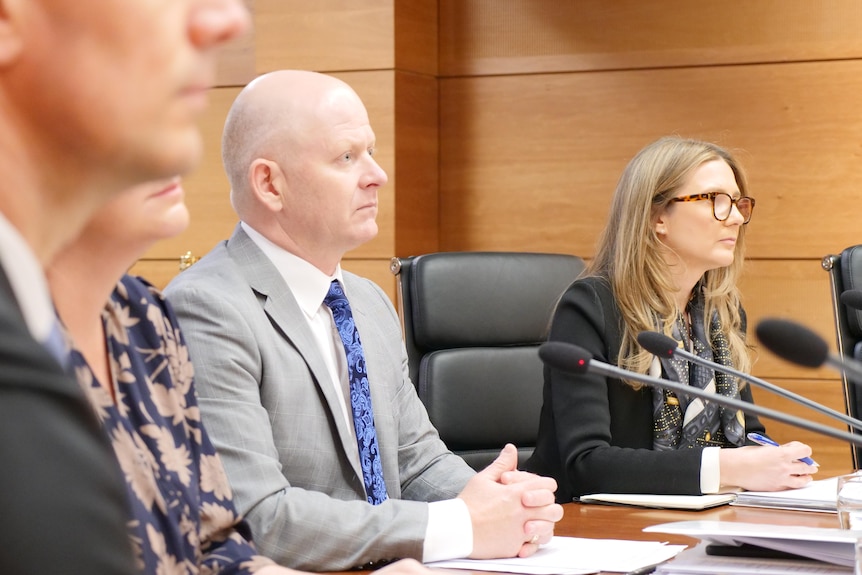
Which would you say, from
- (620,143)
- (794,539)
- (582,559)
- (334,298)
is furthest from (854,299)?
(620,143)

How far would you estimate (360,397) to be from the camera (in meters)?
1.79

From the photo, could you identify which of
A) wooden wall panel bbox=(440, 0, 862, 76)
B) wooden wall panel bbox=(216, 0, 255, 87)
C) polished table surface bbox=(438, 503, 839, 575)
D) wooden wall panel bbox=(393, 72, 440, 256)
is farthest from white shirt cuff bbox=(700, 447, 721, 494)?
wooden wall panel bbox=(216, 0, 255, 87)

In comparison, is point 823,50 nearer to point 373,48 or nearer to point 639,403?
point 373,48

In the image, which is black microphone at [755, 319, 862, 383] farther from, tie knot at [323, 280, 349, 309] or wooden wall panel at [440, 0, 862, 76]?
wooden wall panel at [440, 0, 862, 76]

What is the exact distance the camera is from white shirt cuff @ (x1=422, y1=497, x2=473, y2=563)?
1.48 meters

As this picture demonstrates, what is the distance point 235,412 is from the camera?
156 centimetres

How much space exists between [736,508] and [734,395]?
2.05ft

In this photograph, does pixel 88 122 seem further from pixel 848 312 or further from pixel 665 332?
pixel 848 312

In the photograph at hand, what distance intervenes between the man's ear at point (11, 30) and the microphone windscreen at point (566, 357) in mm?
898

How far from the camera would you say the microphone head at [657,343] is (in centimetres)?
154

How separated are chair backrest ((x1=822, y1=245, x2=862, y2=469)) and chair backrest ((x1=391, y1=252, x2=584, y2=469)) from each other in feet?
2.16

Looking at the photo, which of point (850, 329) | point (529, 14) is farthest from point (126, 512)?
point (529, 14)

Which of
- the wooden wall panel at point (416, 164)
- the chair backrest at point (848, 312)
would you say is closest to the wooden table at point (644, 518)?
the chair backrest at point (848, 312)

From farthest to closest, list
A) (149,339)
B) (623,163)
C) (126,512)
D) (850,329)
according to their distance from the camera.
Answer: (623,163) → (850,329) → (149,339) → (126,512)
